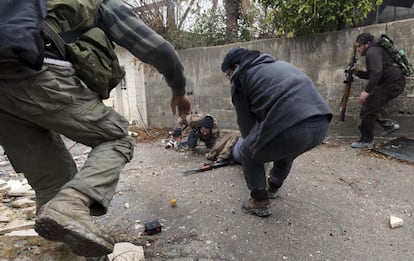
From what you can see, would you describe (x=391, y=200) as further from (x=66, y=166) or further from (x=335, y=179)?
(x=66, y=166)

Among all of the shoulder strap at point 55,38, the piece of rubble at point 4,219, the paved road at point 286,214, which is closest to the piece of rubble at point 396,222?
the paved road at point 286,214

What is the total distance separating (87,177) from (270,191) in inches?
71.9

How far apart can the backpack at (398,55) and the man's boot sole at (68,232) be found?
4.13 meters

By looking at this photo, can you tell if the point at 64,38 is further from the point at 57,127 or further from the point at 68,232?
the point at 68,232

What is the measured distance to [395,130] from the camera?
13.3 ft

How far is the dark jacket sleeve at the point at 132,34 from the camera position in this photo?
1496 mm

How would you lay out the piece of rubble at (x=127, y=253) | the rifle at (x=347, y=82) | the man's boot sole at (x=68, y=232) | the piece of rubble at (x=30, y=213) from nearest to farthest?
the man's boot sole at (x=68, y=232) → the piece of rubble at (x=127, y=253) → the piece of rubble at (x=30, y=213) → the rifle at (x=347, y=82)

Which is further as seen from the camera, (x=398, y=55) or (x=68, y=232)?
(x=398, y=55)

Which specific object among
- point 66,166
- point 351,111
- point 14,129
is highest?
point 14,129

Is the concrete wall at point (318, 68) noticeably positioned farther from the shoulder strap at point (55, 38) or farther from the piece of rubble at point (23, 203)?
the shoulder strap at point (55, 38)

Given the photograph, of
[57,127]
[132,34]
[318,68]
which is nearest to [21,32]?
[57,127]

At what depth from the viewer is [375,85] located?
12.6ft

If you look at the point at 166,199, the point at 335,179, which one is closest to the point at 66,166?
the point at 166,199

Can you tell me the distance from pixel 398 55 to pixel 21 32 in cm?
422
